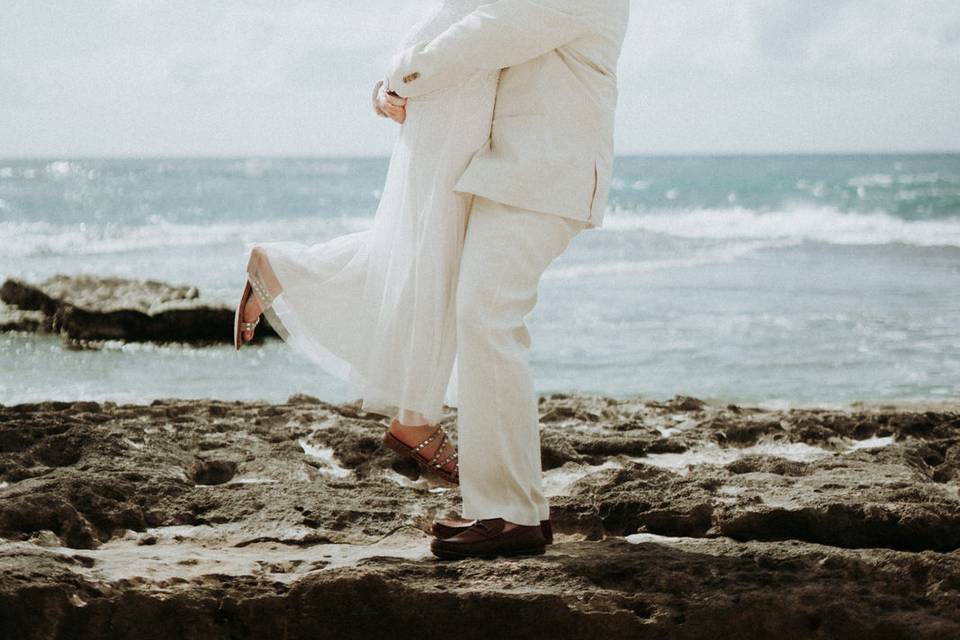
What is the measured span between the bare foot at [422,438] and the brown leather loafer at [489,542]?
26.7 inches

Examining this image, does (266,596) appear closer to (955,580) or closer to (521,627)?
(521,627)

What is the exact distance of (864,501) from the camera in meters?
3.48

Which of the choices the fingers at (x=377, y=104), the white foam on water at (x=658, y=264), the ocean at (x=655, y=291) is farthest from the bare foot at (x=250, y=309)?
Result: the white foam on water at (x=658, y=264)

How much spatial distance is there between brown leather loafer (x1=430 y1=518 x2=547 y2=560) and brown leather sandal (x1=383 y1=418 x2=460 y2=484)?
2.23ft

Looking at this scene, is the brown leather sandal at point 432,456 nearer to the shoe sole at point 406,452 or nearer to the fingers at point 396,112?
the shoe sole at point 406,452

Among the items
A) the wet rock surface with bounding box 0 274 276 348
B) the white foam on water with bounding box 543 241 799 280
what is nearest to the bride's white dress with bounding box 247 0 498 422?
the wet rock surface with bounding box 0 274 276 348

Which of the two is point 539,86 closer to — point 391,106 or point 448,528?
point 391,106

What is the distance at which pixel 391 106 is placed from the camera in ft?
11.4

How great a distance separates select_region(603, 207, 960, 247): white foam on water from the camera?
21650mm

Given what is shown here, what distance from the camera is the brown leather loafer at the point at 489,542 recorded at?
125 inches

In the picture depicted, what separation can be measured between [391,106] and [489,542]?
1313mm

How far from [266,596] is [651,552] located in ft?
3.45

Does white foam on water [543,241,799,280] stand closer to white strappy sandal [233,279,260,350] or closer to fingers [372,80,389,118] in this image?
white strappy sandal [233,279,260,350]

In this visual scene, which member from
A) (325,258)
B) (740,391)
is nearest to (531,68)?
(325,258)
